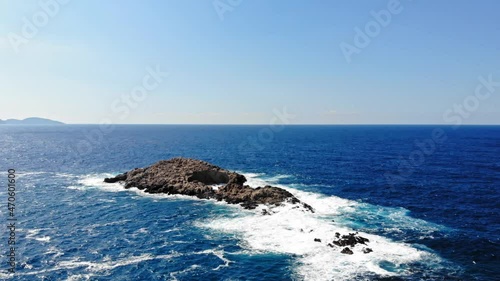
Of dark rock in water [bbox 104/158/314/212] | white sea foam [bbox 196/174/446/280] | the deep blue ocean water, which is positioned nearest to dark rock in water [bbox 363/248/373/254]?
white sea foam [bbox 196/174/446/280]

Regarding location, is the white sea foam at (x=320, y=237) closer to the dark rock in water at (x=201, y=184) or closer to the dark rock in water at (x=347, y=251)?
the dark rock in water at (x=347, y=251)

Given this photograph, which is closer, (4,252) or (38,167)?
(4,252)

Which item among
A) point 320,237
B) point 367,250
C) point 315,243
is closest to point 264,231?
point 315,243

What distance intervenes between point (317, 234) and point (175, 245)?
22.2m

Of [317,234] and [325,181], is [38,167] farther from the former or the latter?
[317,234]

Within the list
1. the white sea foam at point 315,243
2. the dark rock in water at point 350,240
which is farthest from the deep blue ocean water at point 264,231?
the dark rock in water at point 350,240

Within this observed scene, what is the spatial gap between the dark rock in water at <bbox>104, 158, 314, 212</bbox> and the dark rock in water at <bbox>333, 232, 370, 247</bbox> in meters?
15.1

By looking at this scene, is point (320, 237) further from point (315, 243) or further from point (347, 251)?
point (347, 251)

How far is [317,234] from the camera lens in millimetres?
50750

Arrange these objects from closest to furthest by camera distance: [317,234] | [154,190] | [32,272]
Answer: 1. [32,272]
2. [317,234]
3. [154,190]

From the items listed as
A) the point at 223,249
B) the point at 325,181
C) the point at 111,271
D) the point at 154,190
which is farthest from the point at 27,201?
the point at 325,181

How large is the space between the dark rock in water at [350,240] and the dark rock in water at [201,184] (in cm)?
1514

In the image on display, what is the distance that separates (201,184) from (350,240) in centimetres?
4137

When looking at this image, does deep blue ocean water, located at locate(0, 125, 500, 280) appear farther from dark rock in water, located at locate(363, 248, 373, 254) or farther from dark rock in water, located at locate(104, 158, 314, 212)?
dark rock in water, located at locate(104, 158, 314, 212)
